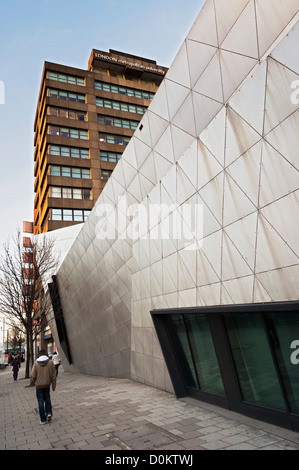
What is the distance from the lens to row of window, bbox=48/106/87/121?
151ft

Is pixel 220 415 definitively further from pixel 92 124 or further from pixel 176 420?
pixel 92 124

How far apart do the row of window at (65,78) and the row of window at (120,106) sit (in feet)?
13.1

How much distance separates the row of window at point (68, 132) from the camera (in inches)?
1767

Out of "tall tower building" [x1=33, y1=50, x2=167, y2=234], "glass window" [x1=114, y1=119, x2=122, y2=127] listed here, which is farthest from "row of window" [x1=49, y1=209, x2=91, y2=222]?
"glass window" [x1=114, y1=119, x2=122, y2=127]

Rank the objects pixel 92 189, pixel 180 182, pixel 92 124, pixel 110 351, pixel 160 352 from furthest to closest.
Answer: pixel 92 124
pixel 92 189
pixel 110 351
pixel 160 352
pixel 180 182

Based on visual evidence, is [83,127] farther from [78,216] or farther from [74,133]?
[78,216]

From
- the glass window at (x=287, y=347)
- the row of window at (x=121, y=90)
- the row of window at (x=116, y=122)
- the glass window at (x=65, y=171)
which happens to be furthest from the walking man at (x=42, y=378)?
the row of window at (x=121, y=90)

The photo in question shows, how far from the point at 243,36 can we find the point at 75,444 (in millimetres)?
9078

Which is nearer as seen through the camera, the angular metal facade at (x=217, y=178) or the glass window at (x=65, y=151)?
the angular metal facade at (x=217, y=178)

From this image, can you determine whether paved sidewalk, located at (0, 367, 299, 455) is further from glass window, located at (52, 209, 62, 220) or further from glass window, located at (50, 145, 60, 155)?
glass window, located at (50, 145, 60, 155)

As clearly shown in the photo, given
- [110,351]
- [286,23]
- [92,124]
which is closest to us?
[286,23]

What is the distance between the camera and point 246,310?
6203 millimetres

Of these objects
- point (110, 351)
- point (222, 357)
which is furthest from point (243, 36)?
point (110, 351)

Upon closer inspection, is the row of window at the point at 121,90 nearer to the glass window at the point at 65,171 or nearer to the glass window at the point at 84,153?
the glass window at the point at 84,153
